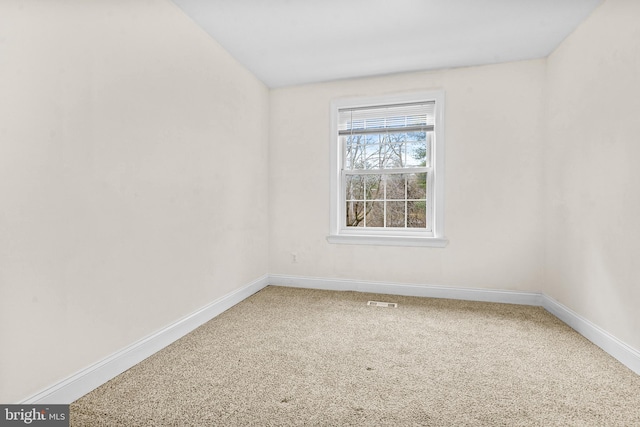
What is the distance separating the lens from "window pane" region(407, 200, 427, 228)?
3521 millimetres

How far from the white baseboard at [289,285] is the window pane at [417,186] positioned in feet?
3.42

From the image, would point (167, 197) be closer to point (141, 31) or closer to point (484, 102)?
point (141, 31)

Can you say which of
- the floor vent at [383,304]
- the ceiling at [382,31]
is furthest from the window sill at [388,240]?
the ceiling at [382,31]

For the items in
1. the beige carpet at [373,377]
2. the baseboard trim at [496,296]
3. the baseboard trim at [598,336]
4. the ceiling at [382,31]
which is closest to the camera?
the beige carpet at [373,377]

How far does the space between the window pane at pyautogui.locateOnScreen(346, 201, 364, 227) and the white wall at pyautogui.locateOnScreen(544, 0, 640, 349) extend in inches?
75.5

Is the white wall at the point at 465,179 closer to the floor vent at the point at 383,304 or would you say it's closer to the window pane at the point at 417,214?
the window pane at the point at 417,214

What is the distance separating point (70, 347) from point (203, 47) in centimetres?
235

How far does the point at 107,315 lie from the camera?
1.76m

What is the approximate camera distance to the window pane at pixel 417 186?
352cm

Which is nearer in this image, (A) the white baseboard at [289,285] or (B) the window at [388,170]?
(A) the white baseboard at [289,285]

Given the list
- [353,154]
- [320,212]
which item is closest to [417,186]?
[353,154]

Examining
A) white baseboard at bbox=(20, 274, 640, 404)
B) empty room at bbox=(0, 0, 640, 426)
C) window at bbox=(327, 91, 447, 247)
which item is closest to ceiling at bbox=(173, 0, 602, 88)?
empty room at bbox=(0, 0, 640, 426)

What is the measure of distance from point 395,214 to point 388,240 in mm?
347

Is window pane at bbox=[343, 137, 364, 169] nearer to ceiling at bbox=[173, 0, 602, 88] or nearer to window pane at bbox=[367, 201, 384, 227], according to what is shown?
window pane at bbox=[367, 201, 384, 227]
